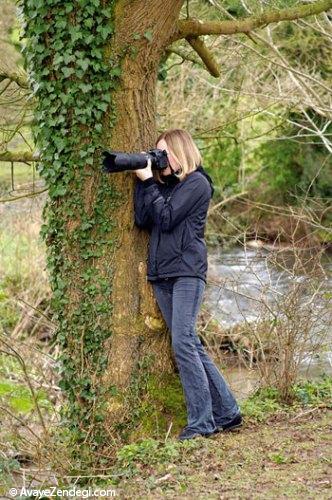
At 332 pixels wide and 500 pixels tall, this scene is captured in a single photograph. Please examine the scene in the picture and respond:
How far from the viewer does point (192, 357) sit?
19.0 feet

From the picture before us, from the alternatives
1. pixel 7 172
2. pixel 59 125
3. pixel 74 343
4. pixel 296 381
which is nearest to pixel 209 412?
pixel 74 343

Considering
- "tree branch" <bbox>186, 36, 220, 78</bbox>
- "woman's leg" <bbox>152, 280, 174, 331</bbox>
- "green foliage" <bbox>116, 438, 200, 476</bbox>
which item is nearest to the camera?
"green foliage" <bbox>116, 438, 200, 476</bbox>

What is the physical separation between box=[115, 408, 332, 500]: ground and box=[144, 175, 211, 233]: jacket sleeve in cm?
146

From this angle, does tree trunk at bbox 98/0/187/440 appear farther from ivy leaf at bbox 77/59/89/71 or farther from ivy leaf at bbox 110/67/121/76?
ivy leaf at bbox 77/59/89/71

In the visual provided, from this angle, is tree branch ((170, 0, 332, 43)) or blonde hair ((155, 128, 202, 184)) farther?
tree branch ((170, 0, 332, 43))

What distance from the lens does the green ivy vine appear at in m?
5.59

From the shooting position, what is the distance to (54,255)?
19.5 feet

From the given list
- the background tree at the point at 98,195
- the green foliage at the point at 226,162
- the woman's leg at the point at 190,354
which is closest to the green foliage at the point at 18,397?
the background tree at the point at 98,195

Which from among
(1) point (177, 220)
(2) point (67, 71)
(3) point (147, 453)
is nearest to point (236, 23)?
(2) point (67, 71)

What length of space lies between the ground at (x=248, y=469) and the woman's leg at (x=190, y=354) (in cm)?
19

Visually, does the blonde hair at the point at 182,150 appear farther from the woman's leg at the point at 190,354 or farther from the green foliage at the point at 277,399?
the green foliage at the point at 277,399

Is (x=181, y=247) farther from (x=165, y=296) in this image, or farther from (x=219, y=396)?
(x=219, y=396)

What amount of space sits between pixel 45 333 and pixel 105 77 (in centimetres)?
725

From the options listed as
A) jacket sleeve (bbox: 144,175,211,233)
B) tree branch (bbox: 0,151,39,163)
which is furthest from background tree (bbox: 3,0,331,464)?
tree branch (bbox: 0,151,39,163)
